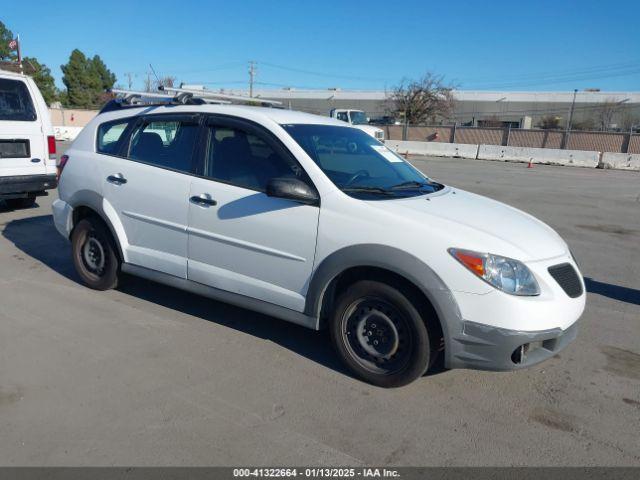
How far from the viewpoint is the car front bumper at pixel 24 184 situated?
8.14 meters

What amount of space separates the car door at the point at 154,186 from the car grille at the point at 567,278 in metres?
2.83

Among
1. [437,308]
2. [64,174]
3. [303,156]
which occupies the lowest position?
[437,308]

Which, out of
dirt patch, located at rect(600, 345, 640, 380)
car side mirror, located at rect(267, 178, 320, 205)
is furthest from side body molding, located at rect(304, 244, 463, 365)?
dirt patch, located at rect(600, 345, 640, 380)

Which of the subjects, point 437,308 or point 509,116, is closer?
point 437,308

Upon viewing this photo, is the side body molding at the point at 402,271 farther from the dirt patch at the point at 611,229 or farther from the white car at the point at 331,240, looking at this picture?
the dirt patch at the point at 611,229

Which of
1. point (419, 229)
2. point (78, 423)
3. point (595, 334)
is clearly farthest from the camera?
point (595, 334)

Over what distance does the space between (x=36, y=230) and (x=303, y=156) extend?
5755mm

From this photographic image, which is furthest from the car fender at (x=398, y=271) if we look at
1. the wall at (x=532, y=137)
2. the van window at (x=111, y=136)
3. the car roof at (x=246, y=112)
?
the wall at (x=532, y=137)

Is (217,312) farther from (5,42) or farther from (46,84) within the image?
(5,42)

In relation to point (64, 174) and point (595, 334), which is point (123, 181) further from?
point (595, 334)

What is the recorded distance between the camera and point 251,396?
3482 millimetres

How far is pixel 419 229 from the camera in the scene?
11.1ft

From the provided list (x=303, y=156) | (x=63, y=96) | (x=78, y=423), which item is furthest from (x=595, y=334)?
(x=63, y=96)

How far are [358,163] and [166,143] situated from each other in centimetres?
174
